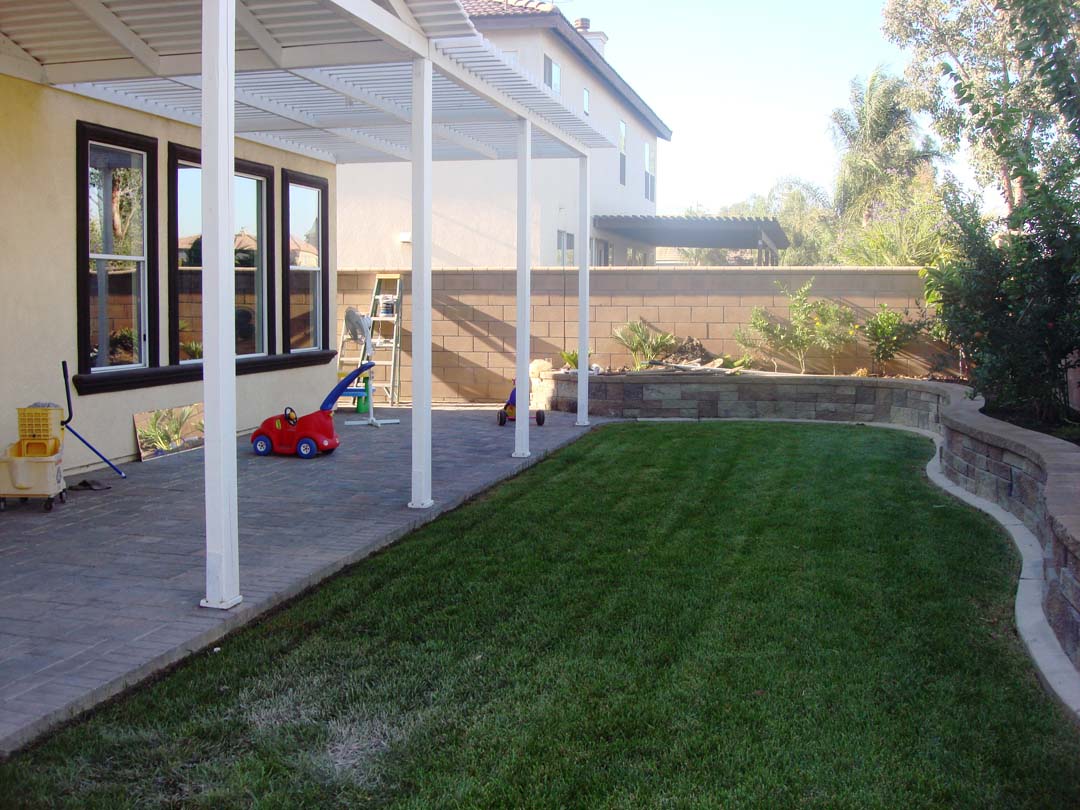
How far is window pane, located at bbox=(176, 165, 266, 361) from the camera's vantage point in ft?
33.8

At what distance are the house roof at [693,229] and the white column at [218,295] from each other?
17.7 meters

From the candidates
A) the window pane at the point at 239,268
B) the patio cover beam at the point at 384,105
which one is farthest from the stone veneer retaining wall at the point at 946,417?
the window pane at the point at 239,268

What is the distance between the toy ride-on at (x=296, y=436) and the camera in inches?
394

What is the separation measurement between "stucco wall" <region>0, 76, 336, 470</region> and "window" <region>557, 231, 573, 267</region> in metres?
12.0

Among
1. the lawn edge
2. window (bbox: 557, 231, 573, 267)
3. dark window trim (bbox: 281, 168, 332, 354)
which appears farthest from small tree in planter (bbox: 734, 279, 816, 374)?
the lawn edge

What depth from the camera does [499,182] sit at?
1947cm

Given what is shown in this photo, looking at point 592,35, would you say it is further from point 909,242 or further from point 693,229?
point 909,242

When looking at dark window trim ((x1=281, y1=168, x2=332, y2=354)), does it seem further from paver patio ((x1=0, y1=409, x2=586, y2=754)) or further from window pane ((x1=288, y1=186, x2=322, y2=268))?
paver patio ((x1=0, y1=409, x2=586, y2=754))

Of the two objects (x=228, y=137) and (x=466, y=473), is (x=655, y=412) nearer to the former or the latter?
(x=466, y=473)

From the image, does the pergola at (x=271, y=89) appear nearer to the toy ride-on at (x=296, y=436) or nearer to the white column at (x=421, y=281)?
the white column at (x=421, y=281)

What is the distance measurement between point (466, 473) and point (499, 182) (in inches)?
444

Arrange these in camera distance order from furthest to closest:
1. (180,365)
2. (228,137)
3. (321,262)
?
(321,262) → (180,365) → (228,137)

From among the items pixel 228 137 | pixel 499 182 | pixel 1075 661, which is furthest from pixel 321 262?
pixel 1075 661

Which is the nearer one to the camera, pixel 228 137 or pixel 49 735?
pixel 49 735
